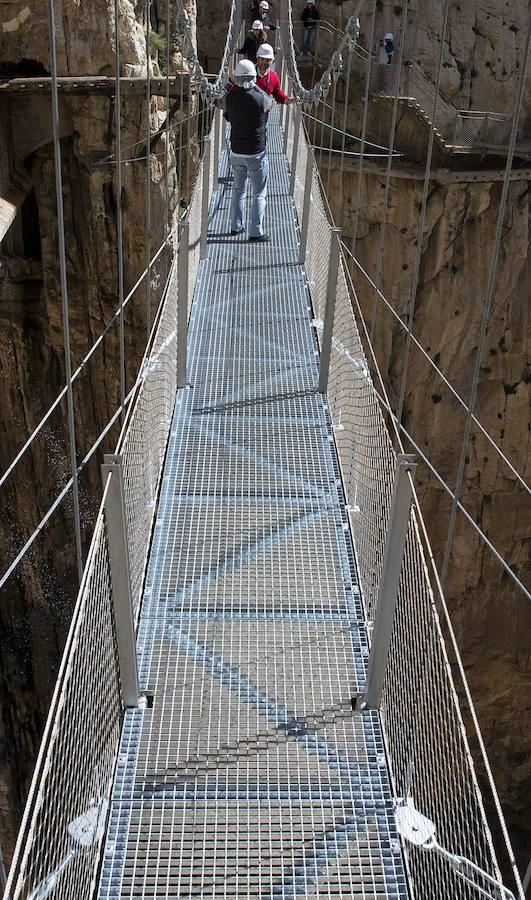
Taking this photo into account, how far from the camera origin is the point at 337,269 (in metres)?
3.65

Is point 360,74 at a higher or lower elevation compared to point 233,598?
higher

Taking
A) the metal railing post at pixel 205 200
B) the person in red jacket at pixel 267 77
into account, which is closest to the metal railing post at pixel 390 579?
the metal railing post at pixel 205 200

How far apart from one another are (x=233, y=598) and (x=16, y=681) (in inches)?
250

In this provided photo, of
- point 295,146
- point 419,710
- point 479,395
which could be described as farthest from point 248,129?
point 479,395

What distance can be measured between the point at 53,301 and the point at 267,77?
292 cm

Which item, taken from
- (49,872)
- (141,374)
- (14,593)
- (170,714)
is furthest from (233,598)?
(14,593)

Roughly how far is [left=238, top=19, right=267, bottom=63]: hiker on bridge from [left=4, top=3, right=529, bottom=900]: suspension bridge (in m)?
4.13

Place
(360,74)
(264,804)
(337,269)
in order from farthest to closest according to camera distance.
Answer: (360,74) < (337,269) < (264,804)

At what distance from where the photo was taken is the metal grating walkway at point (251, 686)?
1.92 metres

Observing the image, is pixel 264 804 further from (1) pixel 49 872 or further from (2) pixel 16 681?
(2) pixel 16 681

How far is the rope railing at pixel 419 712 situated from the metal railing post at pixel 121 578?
60 centimetres

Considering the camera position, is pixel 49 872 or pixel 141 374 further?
pixel 141 374

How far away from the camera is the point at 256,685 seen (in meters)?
2.36

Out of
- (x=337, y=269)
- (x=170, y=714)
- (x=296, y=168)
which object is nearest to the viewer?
(x=170, y=714)
